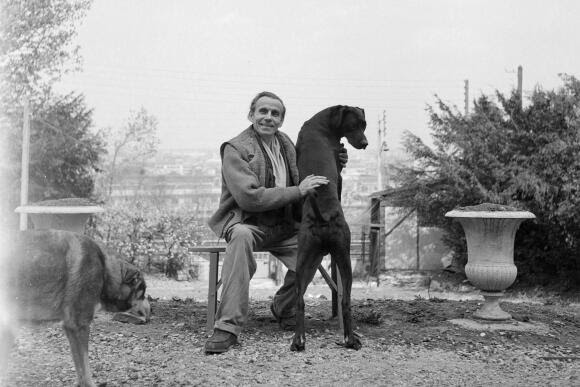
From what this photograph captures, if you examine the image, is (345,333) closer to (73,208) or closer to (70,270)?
(70,270)

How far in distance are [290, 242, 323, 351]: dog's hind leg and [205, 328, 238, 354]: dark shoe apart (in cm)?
47

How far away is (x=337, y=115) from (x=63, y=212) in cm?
353

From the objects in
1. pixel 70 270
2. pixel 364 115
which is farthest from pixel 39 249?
pixel 364 115

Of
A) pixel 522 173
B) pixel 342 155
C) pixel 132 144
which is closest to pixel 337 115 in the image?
pixel 342 155

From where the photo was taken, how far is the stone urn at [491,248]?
625cm

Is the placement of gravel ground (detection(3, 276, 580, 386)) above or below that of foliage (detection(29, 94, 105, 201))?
below

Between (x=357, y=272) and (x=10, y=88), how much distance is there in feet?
38.8

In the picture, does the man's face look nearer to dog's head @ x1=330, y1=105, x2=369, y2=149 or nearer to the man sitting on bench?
the man sitting on bench

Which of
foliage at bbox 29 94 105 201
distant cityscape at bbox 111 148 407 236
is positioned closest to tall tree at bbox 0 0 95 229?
foliage at bbox 29 94 105 201

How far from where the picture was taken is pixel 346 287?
468cm

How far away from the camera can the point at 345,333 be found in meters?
4.74

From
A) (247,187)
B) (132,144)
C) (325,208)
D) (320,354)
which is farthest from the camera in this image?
(132,144)

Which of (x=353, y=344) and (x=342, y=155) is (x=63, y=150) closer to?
(x=342, y=155)

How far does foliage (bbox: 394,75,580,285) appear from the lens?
12891mm
